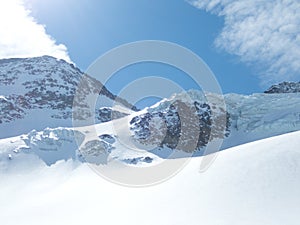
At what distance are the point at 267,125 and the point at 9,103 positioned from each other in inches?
2083

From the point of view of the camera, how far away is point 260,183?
29.3m

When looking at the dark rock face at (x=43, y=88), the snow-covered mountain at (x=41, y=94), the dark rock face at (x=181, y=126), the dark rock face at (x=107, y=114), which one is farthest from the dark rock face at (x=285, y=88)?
the dark rock face at (x=43, y=88)

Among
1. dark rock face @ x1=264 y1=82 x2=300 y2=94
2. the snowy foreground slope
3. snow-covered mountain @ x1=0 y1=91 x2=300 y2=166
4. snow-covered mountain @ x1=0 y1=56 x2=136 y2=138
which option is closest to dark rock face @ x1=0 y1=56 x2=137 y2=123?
snow-covered mountain @ x1=0 y1=56 x2=136 y2=138

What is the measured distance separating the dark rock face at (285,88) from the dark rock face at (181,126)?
27539mm

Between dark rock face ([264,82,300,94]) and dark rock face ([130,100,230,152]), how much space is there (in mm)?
27539

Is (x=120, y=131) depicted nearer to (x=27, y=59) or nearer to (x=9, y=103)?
(x=9, y=103)

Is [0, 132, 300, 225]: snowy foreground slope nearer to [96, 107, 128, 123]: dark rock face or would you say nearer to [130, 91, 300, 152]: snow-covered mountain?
[130, 91, 300, 152]: snow-covered mountain

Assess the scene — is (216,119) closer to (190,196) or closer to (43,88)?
(43,88)

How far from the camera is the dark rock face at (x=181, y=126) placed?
66850mm

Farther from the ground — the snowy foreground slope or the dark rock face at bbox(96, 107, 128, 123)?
the dark rock face at bbox(96, 107, 128, 123)

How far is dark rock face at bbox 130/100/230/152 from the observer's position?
66850 millimetres

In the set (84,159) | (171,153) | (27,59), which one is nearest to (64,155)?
(84,159)

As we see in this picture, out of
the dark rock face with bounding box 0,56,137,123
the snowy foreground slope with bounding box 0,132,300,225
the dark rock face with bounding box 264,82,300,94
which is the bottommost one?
the snowy foreground slope with bounding box 0,132,300,225

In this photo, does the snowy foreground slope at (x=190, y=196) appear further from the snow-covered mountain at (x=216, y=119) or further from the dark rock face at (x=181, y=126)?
the snow-covered mountain at (x=216, y=119)
